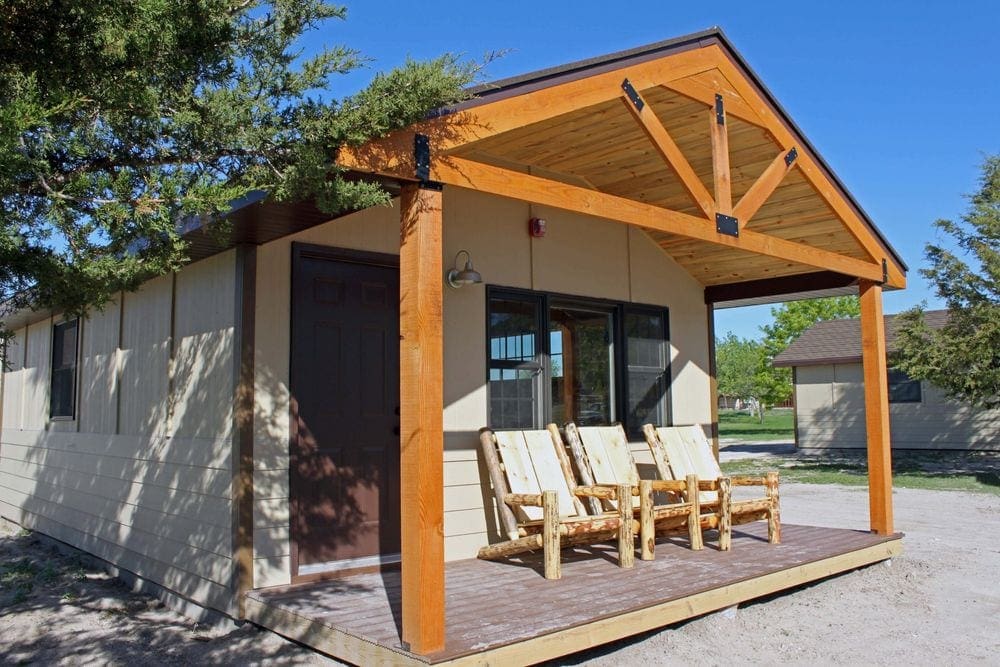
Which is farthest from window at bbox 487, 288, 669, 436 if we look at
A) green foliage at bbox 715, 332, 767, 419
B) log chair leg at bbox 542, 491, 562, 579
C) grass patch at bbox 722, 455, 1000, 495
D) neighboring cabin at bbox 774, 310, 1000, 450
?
green foliage at bbox 715, 332, 767, 419

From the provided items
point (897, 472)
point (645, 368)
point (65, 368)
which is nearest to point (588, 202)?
point (645, 368)

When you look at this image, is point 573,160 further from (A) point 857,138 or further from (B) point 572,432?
(A) point 857,138

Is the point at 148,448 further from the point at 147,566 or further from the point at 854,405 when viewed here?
the point at 854,405

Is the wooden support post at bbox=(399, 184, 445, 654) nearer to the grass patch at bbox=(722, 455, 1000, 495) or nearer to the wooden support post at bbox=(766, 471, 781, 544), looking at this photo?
the wooden support post at bbox=(766, 471, 781, 544)

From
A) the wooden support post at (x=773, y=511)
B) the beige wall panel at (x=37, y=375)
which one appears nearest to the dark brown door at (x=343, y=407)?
the wooden support post at (x=773, y=511)

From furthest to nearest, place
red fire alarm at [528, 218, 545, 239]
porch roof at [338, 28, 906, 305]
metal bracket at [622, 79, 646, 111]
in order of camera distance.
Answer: red fire alarm at [528, 218, 545, 239] → metal bracket at [622, 79, 646, 111] → porch roof at [338, 28, 906, 305]

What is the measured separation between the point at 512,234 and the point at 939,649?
3932 mm

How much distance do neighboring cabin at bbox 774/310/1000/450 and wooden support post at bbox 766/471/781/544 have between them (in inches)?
623

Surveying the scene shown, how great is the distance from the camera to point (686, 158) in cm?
669

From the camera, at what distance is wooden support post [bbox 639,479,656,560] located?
5.48 meters

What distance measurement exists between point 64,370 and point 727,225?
21.6 ft

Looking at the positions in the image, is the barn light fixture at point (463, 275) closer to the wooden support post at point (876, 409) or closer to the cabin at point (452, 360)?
the cabin at point (452, 360)

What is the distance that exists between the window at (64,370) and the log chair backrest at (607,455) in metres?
4.87

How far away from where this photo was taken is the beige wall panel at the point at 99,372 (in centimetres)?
695
